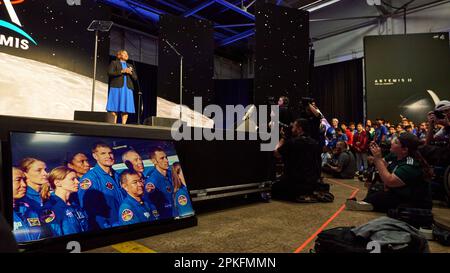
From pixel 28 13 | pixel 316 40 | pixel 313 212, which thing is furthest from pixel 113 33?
pixel 313 212

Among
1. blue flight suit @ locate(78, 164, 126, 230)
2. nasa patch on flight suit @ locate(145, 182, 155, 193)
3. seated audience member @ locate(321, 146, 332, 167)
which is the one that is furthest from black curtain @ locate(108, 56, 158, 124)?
blue flight suit @ locate(78, 164, 126, 230)

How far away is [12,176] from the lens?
4.60 ft

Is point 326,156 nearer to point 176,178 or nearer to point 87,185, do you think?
point 176,178

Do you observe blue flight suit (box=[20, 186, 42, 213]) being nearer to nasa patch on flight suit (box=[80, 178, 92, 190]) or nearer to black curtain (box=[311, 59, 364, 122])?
nasa patch on flight suit (box=[80, 178, 92, 190])

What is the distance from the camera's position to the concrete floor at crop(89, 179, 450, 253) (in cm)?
171

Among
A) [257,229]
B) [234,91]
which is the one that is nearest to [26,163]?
[257,229]

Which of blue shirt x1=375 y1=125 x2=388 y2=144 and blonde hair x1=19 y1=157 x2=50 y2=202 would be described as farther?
blue shirt x1=375 y1=125 x2=388 y2=144

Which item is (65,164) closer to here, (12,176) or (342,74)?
(12,176)

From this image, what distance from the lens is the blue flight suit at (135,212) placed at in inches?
68.1

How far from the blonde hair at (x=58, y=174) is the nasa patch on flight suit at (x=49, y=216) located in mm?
142

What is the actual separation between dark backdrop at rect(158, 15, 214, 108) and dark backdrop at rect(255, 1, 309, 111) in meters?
1.65

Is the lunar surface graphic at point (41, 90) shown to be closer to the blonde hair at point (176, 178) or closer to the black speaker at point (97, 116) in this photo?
the black speaker at point (97, 116)

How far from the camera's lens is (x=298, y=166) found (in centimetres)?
327

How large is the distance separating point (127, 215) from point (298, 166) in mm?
2194
